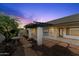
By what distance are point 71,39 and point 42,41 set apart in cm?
63

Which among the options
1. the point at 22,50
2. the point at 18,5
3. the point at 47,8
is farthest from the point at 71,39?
the point at 18,5

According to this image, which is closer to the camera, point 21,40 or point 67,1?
point 67,1

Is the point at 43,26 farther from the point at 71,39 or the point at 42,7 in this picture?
the point at 71,39

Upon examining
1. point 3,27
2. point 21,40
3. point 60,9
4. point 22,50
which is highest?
point 60,9

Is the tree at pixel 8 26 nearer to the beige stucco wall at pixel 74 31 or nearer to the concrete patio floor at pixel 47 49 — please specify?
the concrete patio floor at pixel 47 49

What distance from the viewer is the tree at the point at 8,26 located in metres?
3.19

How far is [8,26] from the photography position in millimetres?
3246

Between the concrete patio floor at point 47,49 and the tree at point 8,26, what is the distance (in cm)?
31

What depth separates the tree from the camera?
3.19 metres

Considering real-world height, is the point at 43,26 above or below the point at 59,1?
below

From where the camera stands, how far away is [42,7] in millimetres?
3131

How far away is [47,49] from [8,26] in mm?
1000

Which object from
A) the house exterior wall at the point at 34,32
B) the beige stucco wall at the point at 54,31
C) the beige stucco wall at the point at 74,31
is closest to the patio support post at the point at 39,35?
the house exterior wall at the point at 34,32

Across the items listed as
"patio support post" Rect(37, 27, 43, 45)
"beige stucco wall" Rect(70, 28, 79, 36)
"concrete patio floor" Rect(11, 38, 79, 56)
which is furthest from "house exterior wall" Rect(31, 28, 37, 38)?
"beige stucco wall" Rect(70, 28, 79, 36)
